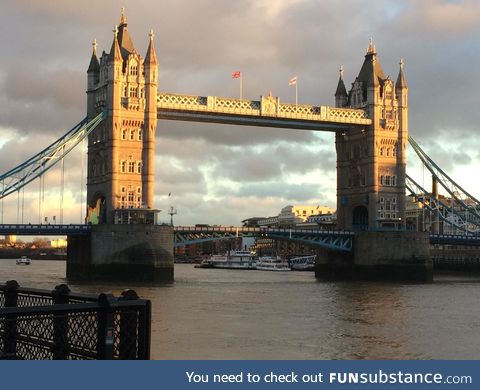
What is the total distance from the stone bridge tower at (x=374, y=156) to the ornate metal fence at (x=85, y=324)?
79095 mm

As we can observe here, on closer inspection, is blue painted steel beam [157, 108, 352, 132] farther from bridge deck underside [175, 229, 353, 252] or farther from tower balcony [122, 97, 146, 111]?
bridge deck underside [175, 229, 353, 252]

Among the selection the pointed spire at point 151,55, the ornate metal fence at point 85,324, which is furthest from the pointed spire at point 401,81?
the ornate metal fence at point 85,324

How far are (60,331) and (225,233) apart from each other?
71345 mm

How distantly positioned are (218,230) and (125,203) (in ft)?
33.2

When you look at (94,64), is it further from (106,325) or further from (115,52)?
(106,325)

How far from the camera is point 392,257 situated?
85625 mm

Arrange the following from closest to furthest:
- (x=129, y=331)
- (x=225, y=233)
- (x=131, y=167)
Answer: (x=129, y=331), (x=131, y=167), (x=225, y=233)

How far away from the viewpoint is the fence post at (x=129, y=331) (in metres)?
11.7

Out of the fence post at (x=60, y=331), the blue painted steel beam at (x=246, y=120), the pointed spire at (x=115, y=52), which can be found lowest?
the fence post at (x=60, y=331)

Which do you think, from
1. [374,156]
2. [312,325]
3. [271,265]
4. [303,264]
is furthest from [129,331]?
[303,264]

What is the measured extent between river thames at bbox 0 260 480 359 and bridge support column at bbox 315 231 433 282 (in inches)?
968

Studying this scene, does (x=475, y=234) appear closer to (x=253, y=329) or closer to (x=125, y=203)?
(x=125, y=203)

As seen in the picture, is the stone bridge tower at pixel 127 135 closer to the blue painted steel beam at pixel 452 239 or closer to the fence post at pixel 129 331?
the blue painted steel beam at pixel 452 239
